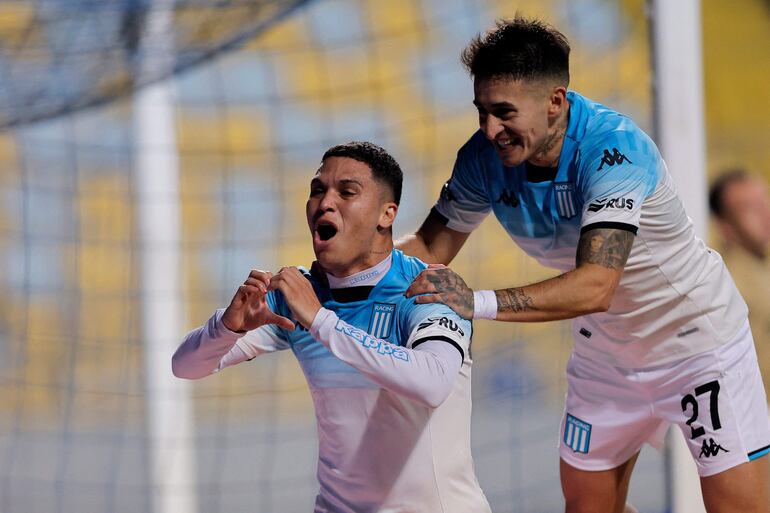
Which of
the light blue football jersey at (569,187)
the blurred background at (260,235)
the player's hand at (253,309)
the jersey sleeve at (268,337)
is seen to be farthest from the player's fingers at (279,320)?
the blurred background at (260,235)

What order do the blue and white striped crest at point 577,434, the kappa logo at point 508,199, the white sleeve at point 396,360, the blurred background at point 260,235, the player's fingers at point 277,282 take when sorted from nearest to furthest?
the white sleeve at point 396,360 < the player's fingers at point 277,282 < the kappa logo at point 508,199 < the blue and white striped crest at point 577,434 < the blurred background at point 260,235

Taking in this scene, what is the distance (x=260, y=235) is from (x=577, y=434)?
5.44 metres

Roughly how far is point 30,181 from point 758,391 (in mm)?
6071

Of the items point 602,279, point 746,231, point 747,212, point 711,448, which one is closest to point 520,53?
point 602,279

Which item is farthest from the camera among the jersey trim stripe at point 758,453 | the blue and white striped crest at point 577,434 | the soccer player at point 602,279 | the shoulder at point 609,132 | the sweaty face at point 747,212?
the sweaty face at point 747,212

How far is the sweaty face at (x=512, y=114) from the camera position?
123 inches

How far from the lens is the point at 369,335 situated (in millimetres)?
2820

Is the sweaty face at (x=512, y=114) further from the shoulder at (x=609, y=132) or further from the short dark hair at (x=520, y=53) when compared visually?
the shoulder at (x=609, y=132)

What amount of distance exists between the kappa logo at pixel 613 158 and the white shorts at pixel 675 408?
80 centimetres

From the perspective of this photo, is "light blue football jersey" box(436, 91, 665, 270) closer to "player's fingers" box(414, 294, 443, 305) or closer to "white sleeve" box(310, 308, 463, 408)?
"player's fingers" box(414, 294, 443, 305)

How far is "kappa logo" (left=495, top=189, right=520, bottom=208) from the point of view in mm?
3451

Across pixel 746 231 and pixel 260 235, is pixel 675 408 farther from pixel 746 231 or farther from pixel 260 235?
pixel 260 235

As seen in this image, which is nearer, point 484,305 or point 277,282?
point 277,282

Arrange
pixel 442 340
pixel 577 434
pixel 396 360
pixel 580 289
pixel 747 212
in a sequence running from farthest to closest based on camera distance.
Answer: pixel 747 212, pixel 577 434, pixel 580 289, pixel 442 340, pixel 396 360
